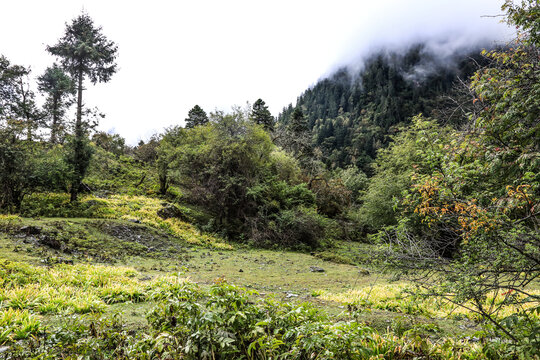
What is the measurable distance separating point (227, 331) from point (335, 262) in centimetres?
1152

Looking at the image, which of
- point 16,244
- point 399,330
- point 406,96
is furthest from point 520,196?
point 406,96

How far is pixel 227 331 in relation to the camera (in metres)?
2.54

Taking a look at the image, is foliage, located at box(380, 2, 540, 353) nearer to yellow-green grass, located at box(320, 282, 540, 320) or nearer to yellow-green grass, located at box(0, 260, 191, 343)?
yellow-green grass, located at box(320, 282, 540, 320)

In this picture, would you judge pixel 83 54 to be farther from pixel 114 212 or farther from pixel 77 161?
pixel 114 212

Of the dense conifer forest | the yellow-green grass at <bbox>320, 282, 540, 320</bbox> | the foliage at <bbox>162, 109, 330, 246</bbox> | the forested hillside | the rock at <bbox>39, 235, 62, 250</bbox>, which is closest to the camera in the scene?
the dense conifer forest

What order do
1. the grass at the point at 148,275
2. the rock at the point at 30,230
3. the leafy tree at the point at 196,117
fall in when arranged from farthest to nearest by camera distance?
the leafy tree at the point at 196,117 → the rock at the point at 30,230 → the grass at the point at 148,275

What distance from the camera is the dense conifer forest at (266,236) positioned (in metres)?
2.67

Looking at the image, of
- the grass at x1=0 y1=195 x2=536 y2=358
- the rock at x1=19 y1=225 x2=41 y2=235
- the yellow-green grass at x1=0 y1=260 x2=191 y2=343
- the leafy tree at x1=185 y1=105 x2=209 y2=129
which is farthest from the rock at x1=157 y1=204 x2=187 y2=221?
the leafy tree at x1=185 y1=105 x2=209 y2=129

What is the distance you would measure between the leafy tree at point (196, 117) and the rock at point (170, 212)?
28.8 meters

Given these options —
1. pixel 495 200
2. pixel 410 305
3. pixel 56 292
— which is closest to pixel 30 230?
pixel 56 292

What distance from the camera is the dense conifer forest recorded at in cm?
267

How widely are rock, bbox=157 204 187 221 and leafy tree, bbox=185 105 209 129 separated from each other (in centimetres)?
2877

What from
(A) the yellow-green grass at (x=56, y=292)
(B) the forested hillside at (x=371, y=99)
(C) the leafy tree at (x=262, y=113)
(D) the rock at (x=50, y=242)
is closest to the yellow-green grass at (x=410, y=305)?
(A) the yellow-green grass at (x=56, y=292)

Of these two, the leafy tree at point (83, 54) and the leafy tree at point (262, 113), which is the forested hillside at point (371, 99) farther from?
the leafy tree at point (83, 54)
